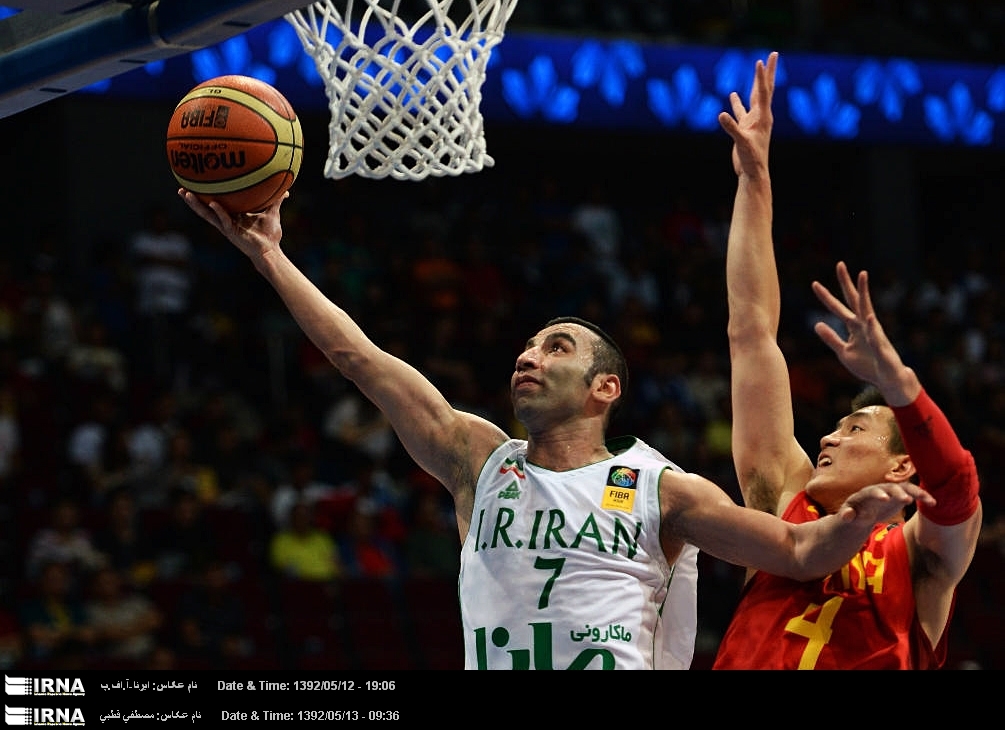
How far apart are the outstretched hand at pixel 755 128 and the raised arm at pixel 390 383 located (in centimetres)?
109

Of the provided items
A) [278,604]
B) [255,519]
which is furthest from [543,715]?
[255,519]

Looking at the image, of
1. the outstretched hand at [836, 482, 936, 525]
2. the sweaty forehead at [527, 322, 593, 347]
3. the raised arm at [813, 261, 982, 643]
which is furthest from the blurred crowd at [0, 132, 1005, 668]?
the raised arm at [813, 261, 982, 643]

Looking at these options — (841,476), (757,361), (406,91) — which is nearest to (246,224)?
(406,91)

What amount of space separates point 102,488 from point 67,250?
162 inches

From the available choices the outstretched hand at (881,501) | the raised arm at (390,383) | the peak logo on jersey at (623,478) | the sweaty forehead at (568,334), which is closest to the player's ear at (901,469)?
the outstretched hand at (881,501)

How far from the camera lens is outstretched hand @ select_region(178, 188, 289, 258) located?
4.12 meters

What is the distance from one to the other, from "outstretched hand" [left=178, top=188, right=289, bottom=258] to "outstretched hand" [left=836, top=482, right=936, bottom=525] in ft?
5.75

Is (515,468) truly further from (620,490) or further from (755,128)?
(755,128)

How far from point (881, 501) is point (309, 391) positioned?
821 cm

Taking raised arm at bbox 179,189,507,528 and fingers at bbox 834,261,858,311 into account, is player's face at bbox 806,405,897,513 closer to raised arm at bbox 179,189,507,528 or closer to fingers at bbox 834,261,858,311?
fingers at bbox 834,261,858,311

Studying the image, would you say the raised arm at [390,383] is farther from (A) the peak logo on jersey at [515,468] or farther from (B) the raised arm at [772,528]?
(B) the raised arm at [772,528]

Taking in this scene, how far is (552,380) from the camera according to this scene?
13.3 feet

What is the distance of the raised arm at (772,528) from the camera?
136 inches

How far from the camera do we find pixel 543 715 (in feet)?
12.2
